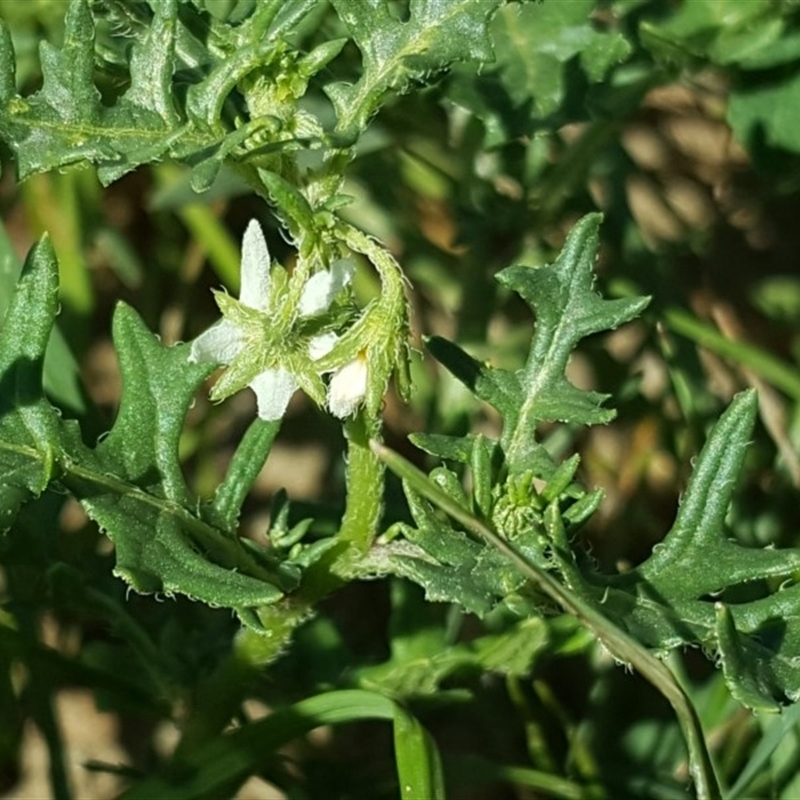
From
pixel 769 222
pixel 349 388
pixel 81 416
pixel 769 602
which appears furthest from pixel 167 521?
Answer: pixel 769 222

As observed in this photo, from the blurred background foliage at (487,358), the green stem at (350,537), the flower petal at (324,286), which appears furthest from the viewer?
the blurred background foliage at (487,358)

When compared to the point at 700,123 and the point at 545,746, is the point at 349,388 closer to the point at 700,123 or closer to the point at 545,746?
the point at 545,746

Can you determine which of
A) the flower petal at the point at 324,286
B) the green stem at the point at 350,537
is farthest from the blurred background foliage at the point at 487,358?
the flower petal at the point at 324,286

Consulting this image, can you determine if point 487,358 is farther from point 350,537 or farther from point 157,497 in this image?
point 157,497

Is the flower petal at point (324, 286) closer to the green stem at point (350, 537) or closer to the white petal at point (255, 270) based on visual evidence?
the white petal at point (255, 270)

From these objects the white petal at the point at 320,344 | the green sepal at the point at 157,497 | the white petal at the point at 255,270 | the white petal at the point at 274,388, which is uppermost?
the white petal at the point at 255,270

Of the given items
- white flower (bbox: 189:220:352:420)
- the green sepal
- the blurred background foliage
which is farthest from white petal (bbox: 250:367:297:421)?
the blurred background foliage

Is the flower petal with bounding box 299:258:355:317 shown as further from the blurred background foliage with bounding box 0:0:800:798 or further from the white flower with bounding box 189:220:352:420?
the blurred background foliage with bounding box 0:0:800:798
